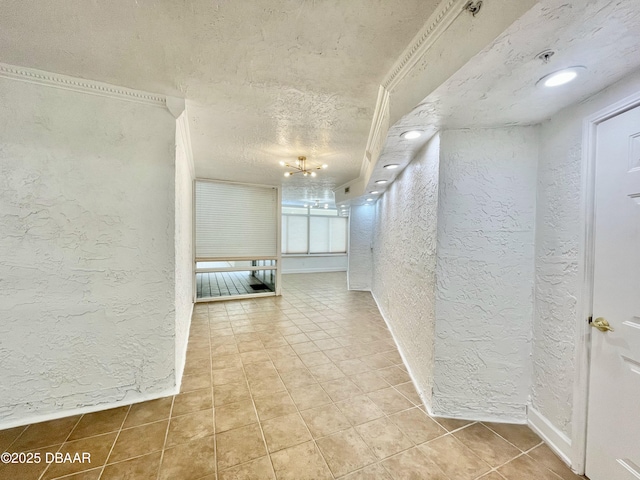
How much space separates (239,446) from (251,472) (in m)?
0.22

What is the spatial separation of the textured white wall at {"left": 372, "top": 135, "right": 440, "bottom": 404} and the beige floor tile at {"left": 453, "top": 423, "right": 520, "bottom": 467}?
1.01ft

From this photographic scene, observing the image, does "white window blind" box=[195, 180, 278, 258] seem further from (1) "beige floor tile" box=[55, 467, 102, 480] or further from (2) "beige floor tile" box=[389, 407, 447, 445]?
(2) "beige floor tile" box=[389, 407, 447, 445]

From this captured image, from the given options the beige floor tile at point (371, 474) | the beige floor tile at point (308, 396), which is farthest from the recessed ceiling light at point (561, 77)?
the beige floor tile at point (308, 396)

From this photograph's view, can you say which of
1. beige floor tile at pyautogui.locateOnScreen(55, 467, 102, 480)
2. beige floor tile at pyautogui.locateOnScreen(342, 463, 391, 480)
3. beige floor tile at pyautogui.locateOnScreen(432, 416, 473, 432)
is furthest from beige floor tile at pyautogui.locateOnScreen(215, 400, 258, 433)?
beige floor tile at pyautogui.locateOnScreen(432, 416, 473, 432)

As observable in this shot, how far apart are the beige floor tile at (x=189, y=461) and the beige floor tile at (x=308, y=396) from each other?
666 mm

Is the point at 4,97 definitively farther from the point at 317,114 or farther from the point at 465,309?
the point at 465,309

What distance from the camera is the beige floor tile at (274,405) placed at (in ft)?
6.06

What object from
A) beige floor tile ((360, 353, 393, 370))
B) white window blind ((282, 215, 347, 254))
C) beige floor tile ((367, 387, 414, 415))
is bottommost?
beige floor tile ((360, 353, 393, 370))

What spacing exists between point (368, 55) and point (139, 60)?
138cm

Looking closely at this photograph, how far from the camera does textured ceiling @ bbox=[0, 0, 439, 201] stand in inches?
44.7

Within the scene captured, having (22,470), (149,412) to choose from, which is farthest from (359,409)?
(22,470)

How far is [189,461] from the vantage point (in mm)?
1446

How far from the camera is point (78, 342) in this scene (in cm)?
178

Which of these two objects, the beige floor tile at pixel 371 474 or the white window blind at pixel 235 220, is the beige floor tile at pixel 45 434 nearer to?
the beige floor tile at pixel 371 474
